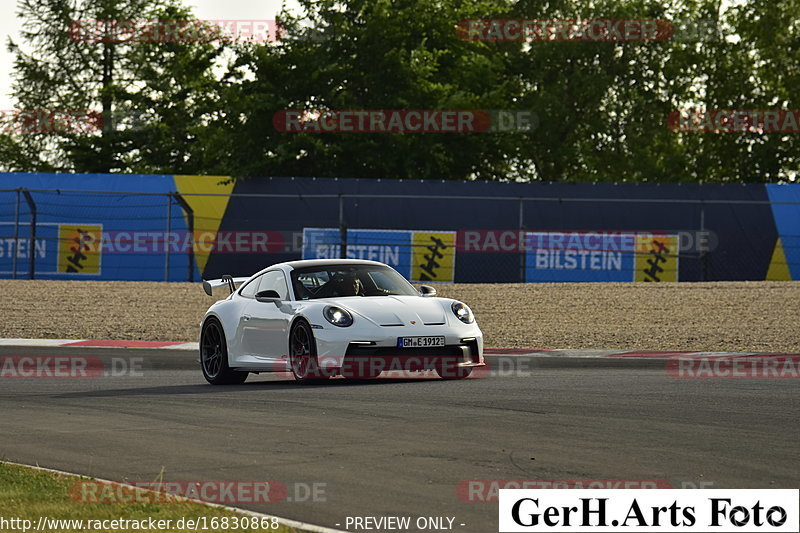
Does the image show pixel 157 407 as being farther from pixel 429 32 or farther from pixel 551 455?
pixel 429 32

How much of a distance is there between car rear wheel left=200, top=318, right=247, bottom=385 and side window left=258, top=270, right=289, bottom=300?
621mm

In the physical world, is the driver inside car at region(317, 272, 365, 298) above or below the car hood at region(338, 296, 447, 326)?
above

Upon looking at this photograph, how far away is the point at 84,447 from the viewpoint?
9.21m

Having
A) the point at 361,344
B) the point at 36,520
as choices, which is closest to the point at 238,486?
the point at 36,520

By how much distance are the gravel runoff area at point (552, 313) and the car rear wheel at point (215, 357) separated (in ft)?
20.9

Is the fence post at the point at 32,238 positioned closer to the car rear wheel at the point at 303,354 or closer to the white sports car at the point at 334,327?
the white sports car at the point at 334,327

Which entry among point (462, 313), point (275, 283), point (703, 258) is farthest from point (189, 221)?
point (462, 313)

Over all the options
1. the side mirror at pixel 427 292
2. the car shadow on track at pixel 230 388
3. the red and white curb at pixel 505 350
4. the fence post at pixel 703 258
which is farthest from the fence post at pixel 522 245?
the car shadow on track at pixel 230 388

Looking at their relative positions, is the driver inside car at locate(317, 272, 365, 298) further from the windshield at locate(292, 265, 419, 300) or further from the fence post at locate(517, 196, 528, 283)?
the fence post at locate(517, 196, 528, 283)

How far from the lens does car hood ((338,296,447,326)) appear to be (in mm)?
13078

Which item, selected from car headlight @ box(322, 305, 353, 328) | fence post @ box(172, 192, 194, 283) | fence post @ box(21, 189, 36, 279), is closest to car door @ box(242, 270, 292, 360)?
car headlight @ box(322, 305, 353, 328)

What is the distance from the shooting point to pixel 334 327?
1297 cm

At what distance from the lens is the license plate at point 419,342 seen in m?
12.9

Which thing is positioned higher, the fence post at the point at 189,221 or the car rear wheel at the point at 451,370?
the fence post at the point at 189,221
